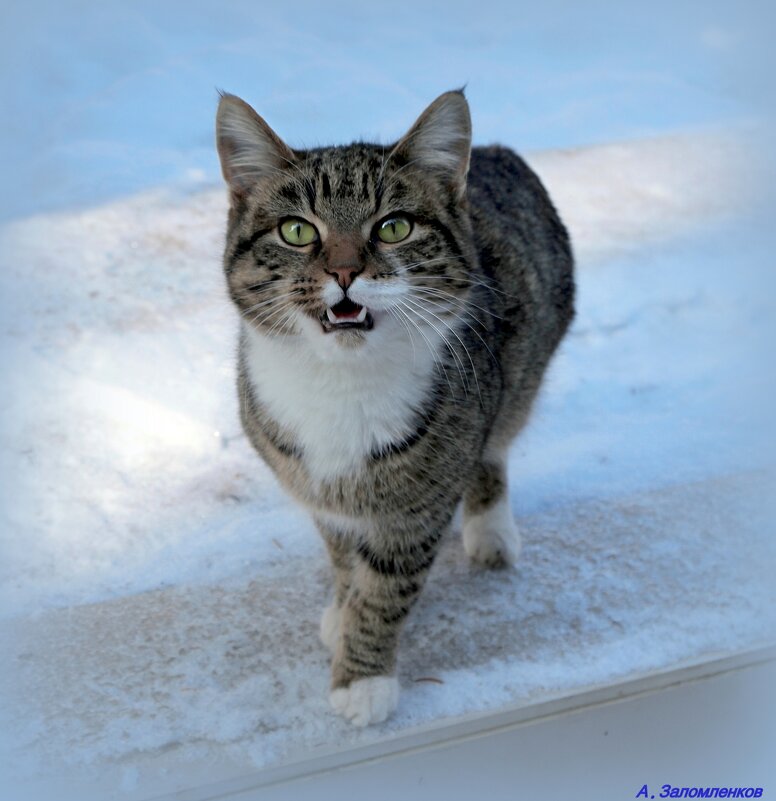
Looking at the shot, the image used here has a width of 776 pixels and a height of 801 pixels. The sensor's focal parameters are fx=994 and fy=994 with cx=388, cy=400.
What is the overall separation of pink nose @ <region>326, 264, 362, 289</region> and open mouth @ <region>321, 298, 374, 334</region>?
0.07 feet

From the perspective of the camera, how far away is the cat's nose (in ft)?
3.85

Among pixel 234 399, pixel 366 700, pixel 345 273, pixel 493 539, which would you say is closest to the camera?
pixel 345 273

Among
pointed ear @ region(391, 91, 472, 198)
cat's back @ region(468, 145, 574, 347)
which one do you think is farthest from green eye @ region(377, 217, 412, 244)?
cat's back @ region(468, 145, 574, 347)

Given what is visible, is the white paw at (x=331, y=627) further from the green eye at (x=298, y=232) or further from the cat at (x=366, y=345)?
the green eye at (x=298, y=232)

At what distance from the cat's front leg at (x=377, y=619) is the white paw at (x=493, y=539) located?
0.96ft

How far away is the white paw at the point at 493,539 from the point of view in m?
1.71

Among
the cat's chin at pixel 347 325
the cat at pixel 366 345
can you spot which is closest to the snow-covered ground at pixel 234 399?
the cat at pixel 366 345

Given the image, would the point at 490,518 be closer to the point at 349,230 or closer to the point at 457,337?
the point at 457,337

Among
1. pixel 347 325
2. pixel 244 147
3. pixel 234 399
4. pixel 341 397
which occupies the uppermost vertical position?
pixel 244 147

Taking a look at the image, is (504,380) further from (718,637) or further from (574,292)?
(718,637)

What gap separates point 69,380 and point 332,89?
851 millimetres

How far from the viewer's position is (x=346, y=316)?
3.90ft

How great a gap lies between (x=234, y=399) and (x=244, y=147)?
27.5 inches

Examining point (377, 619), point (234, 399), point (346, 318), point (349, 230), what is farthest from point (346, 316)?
point (234, 399)
